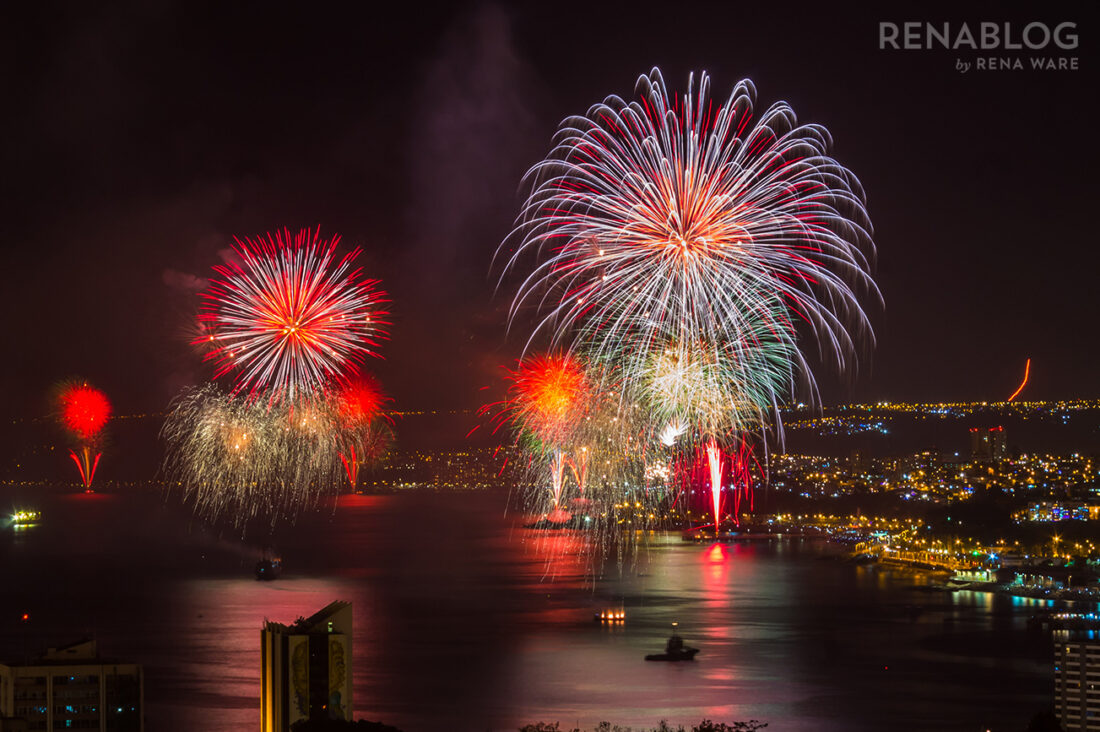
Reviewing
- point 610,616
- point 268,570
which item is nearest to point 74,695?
point 610,616

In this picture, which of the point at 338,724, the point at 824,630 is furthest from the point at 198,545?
the point at 338,724

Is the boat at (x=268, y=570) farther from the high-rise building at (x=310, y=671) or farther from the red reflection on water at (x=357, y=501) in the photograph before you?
the red reflection on water at (x=357, y=501)

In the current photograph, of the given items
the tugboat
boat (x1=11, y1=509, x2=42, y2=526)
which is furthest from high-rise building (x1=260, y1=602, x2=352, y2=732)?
boat (x1=11, y1=509, x2=42, y2=526)

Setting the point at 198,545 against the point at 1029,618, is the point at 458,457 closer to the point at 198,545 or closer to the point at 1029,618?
the point at 198,545

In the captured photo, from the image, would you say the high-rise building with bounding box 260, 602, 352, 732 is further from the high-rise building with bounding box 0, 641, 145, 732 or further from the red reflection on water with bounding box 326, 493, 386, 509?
the red reflection on water with bounding box 326, 493, 386, 509

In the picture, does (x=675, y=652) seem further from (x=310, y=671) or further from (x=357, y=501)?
(x=357, y=501)

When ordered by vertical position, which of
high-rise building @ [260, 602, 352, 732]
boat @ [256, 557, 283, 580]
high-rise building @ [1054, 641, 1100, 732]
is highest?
high-rise building @ [260, 602, 352, 732]

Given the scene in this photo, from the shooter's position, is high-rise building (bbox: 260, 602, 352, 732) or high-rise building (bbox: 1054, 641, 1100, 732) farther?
high-rise building (bbox: 1054, 641, 1100, 732)
